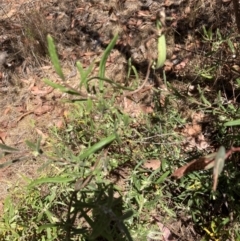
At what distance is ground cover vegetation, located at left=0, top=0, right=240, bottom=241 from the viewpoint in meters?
1.98

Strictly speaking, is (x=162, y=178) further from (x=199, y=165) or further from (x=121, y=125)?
(x=199, y=165)

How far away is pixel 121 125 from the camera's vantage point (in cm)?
276

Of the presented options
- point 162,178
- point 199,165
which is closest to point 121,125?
point 162,178

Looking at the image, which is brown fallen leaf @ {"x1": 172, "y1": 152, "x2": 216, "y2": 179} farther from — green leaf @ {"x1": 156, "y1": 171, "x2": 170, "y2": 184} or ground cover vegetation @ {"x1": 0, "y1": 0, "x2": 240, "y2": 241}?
green leaf @ {"x1": 156, "y1": 171, "x2": 170, "y2": 184}

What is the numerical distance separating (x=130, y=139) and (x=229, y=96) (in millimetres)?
797

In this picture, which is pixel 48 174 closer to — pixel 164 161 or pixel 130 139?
pixel 130 139

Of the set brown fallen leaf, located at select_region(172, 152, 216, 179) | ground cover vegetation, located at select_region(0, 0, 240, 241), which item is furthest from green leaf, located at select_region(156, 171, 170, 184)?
brown fallen leaf, located at select_region(172, 152, 216, 179)

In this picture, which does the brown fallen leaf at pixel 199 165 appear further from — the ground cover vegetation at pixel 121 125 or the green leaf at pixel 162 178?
the green leaf at pixel 162 178

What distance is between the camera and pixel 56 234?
254 cm

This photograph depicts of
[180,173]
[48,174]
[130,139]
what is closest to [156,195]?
[130,139]

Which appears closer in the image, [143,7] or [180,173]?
[180,173]

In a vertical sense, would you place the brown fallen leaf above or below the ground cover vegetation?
above

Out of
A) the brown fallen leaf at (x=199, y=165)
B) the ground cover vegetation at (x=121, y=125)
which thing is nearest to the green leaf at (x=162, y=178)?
the ground cover vegetation at (x=121, y=125)

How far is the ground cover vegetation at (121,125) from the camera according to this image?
77.9 inches
